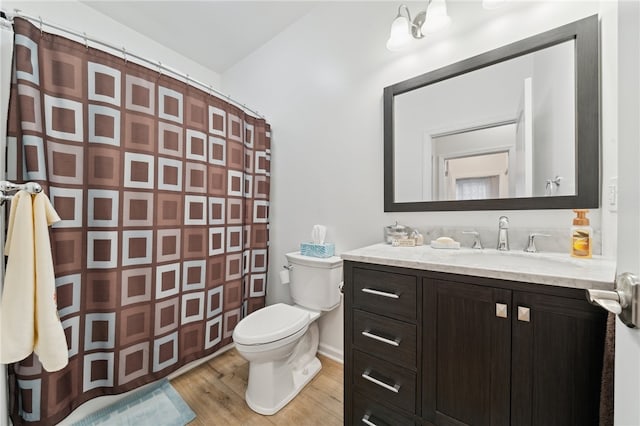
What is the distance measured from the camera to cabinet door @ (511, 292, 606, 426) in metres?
0.68

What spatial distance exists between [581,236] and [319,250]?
128cm

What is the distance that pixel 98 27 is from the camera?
6.23 ft

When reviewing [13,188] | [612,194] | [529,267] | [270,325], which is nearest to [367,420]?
[270,325]

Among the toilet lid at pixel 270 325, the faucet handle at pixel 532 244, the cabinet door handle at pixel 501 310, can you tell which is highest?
the faucet handle at pixel 532 244

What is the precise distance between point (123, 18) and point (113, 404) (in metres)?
2.72

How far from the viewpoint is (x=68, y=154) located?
116 cm

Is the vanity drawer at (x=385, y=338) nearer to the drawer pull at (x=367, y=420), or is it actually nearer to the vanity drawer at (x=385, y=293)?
the vanity drawer at (x=385, y=293)

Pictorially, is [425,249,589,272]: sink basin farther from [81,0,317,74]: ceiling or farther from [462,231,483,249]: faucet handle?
[81,0,317,74]: ceiling

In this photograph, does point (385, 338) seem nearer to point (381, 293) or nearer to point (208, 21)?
point (381, 293)

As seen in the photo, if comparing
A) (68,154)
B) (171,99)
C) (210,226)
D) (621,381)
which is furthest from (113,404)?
(621,381)

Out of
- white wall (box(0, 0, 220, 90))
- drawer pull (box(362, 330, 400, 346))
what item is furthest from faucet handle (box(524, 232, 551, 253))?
white wall (box(0, 0, 220, 90))

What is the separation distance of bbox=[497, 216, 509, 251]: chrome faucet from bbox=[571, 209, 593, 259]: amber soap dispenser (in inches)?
8.6

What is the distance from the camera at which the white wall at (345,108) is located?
3.82ft

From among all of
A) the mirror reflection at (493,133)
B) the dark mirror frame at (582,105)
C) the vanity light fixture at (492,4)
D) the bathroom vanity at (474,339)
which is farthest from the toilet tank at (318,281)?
the vanity light fixture at (492,4)
